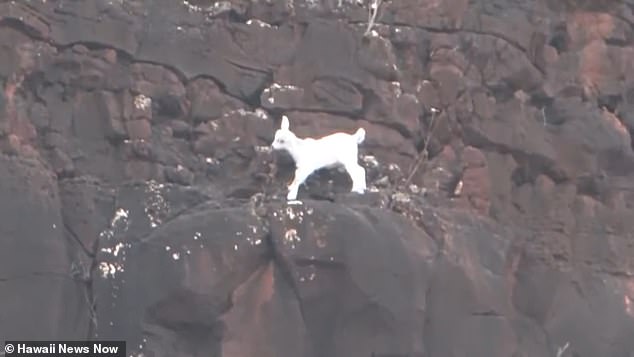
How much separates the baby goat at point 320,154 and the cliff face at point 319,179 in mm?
212

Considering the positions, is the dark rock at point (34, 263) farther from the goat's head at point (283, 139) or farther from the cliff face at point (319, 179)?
the goat's head at point (283, 139)

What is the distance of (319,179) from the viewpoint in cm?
1420

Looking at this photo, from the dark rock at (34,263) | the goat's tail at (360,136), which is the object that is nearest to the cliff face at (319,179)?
the dark rock at (34,263)

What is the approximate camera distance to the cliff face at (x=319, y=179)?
43.2ft

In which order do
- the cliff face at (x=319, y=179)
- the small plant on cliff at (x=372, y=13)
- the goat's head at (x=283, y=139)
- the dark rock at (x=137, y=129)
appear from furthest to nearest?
the small plant on cliff at (x=372, y=13), the dark rock at (x=137, y=129), the goat's head at (x=283, y=139), the cliff face at (x=319, y=179)

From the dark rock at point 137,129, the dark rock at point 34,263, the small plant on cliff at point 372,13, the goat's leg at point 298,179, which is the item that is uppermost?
the small plant on cliff at point 372,13

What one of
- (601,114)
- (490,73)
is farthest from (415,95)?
(601,114)

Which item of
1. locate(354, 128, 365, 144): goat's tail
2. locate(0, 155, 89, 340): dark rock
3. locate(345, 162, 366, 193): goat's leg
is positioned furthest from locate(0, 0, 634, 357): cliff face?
locate(354, 128, 365, 144): goat's tail

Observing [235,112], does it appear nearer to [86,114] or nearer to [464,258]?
[86,114]

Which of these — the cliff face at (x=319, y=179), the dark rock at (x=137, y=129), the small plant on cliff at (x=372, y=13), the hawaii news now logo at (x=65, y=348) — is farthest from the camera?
the small plant on cliff at (x=372, y=13)

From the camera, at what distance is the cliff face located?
13164mm

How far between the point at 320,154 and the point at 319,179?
33 cm

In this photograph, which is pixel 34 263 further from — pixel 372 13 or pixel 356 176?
pixel 372 13

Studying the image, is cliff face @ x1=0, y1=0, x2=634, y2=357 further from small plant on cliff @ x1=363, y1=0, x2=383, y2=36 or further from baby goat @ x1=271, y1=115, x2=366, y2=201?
baby goat @ x1=271, y1=115, x2=366, y2=201
